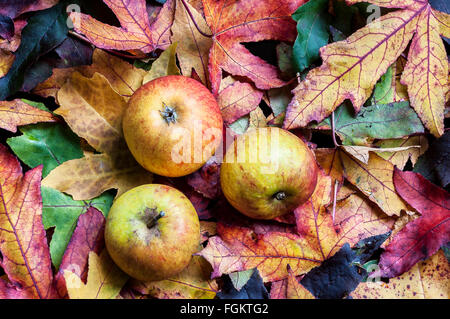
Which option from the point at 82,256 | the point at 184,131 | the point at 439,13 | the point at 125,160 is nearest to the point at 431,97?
the point at 439,13

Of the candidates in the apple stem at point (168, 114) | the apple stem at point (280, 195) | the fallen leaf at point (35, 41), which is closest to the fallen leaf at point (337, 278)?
the apple stem at point (280, 195)

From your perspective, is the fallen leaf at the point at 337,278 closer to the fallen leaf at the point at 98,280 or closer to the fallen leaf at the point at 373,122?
the fallen leaf at the point at 373,122

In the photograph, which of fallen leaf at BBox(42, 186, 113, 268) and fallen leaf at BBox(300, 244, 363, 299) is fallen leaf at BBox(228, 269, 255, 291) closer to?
fallen leaf at BBox(300, 244, 363, 299)

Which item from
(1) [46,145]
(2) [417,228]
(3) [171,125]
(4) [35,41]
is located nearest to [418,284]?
(2) [417,228]

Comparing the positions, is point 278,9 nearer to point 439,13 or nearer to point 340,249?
point 439,13

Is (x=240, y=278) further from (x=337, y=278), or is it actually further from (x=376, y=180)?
(x=376, y=180)

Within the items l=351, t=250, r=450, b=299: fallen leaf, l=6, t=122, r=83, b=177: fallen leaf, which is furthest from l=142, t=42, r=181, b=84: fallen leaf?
l=351, t=250, r=450, b=299: fallen leaf
